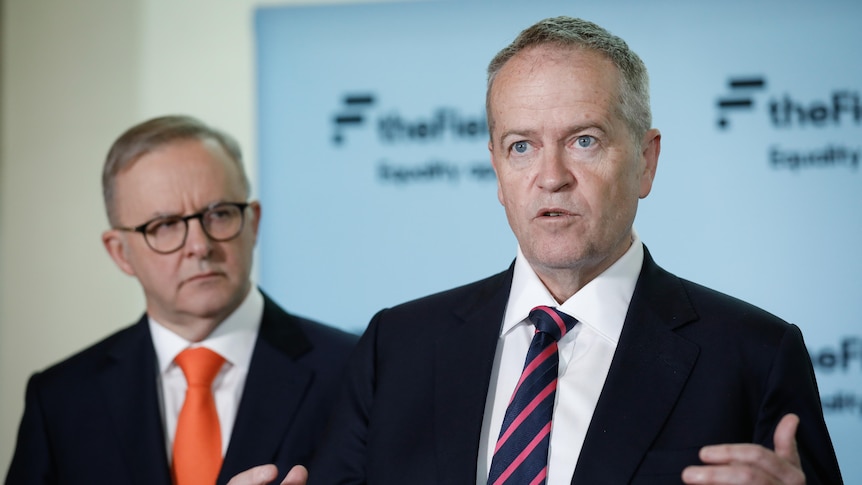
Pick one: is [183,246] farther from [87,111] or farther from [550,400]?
[87,111]

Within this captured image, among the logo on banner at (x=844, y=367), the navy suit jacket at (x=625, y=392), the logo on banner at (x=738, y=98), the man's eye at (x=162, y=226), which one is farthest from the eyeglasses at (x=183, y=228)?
the logo on banner at (x=844, y=367)

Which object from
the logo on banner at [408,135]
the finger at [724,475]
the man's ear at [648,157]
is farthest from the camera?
the logo on banner at [408,135]

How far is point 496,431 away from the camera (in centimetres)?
188

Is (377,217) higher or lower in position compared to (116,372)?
higher

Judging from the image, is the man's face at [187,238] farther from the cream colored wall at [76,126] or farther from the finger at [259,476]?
the cream colored wall at [76,126]

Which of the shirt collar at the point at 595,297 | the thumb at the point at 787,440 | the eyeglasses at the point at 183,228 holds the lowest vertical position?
the thumb at the point at 787,440

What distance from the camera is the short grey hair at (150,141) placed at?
2.63m

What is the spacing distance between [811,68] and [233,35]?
2.26 m

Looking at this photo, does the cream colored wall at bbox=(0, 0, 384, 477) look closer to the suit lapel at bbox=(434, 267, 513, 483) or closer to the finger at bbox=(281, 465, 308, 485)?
the suit lapel at bbox=(434, 267, 513, 483)

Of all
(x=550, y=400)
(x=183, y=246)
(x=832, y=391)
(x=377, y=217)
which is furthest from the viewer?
(x=377, y=217)

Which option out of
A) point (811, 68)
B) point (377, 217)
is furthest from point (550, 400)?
point (811, 68)

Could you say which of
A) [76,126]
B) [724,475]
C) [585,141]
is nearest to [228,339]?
[585,141]

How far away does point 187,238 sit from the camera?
255cm

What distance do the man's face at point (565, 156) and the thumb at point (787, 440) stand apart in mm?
470
